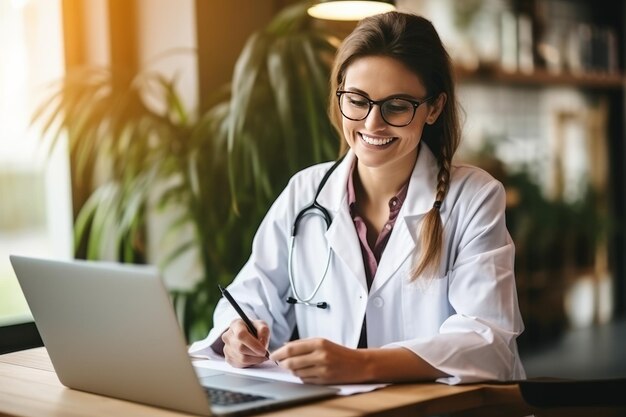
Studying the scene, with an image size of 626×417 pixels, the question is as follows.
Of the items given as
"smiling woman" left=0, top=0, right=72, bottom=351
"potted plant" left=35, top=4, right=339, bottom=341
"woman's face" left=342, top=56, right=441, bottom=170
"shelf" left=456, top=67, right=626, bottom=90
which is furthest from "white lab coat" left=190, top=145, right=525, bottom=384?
"shelf" left=456, top=67, right=626, bottom=90

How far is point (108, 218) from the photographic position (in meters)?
2.65

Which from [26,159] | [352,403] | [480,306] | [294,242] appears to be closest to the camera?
[352,403]

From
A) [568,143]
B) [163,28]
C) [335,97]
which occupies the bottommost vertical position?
[568,143]

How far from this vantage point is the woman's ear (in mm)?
1876

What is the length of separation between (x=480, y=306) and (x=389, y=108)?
42cm

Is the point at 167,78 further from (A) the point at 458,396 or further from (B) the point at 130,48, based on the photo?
(A) the point at 458,396

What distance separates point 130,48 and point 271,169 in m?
0.74

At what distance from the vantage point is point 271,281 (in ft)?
6.58

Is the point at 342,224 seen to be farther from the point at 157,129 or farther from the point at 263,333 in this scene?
the point at 157,129

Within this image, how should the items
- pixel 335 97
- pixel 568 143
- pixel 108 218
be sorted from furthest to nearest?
1. pixel 568 143
2. pixel 108 218
3. pixel 335 97

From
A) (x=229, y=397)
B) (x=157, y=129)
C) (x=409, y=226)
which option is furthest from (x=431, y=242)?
(x=157, y=129)

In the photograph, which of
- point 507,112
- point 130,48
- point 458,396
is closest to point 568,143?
point 507,112

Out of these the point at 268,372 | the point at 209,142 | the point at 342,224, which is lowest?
the point at 268,372

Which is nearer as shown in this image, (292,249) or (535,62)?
(292,249)
